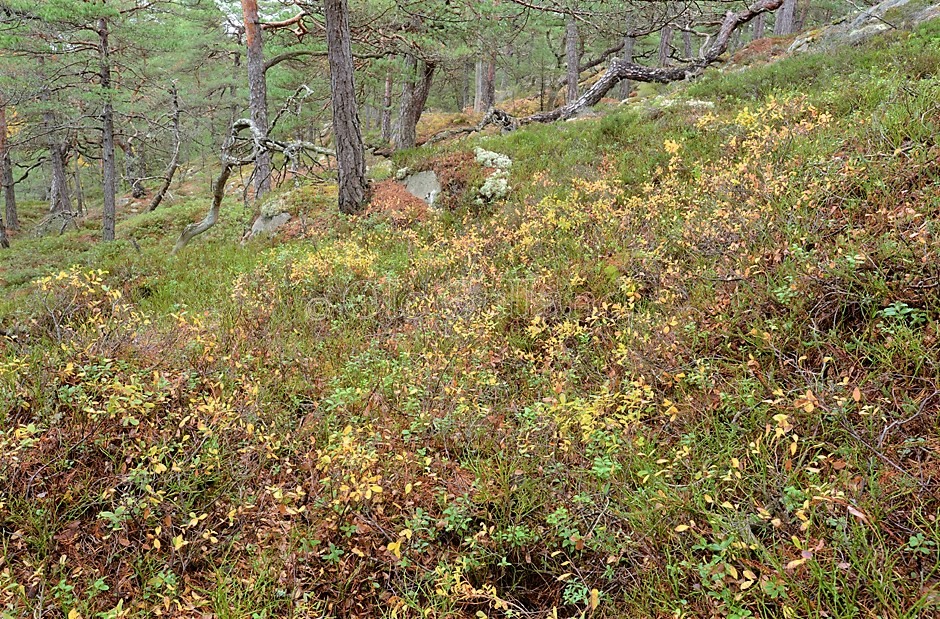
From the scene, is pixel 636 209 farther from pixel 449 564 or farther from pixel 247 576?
pixel 247 576

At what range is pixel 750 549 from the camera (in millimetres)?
2447

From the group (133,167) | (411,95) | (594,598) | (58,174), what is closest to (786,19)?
(411,95)

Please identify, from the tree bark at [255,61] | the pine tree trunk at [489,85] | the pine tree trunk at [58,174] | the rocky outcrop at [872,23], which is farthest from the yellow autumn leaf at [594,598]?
the pine tree trunk at [58,174]

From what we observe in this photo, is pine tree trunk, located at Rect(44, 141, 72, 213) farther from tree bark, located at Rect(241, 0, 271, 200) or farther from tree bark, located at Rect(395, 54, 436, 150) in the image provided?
tree bark, located at Rect(395, 54, 436, 150)

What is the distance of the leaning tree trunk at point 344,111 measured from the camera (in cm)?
914

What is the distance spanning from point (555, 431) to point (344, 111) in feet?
26.6

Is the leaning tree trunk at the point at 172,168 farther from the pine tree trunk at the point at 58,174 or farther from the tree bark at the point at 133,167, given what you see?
the pine tree trunk at the point at 58,174

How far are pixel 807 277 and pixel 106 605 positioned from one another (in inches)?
201

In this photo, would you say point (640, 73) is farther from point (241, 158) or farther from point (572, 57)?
point (241, 158)

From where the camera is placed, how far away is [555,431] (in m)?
3.60

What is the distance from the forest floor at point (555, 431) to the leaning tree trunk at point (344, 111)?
4271mm

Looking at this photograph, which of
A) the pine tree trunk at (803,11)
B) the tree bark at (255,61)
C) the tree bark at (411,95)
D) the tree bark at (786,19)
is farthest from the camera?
the pine tree trunk at (803,11)

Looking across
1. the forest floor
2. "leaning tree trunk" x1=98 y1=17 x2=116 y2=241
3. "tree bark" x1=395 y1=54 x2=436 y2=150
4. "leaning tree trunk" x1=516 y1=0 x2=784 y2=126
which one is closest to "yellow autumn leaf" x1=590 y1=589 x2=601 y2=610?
the forest floor

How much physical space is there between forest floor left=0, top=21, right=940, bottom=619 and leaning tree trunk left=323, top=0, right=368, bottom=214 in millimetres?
4271
